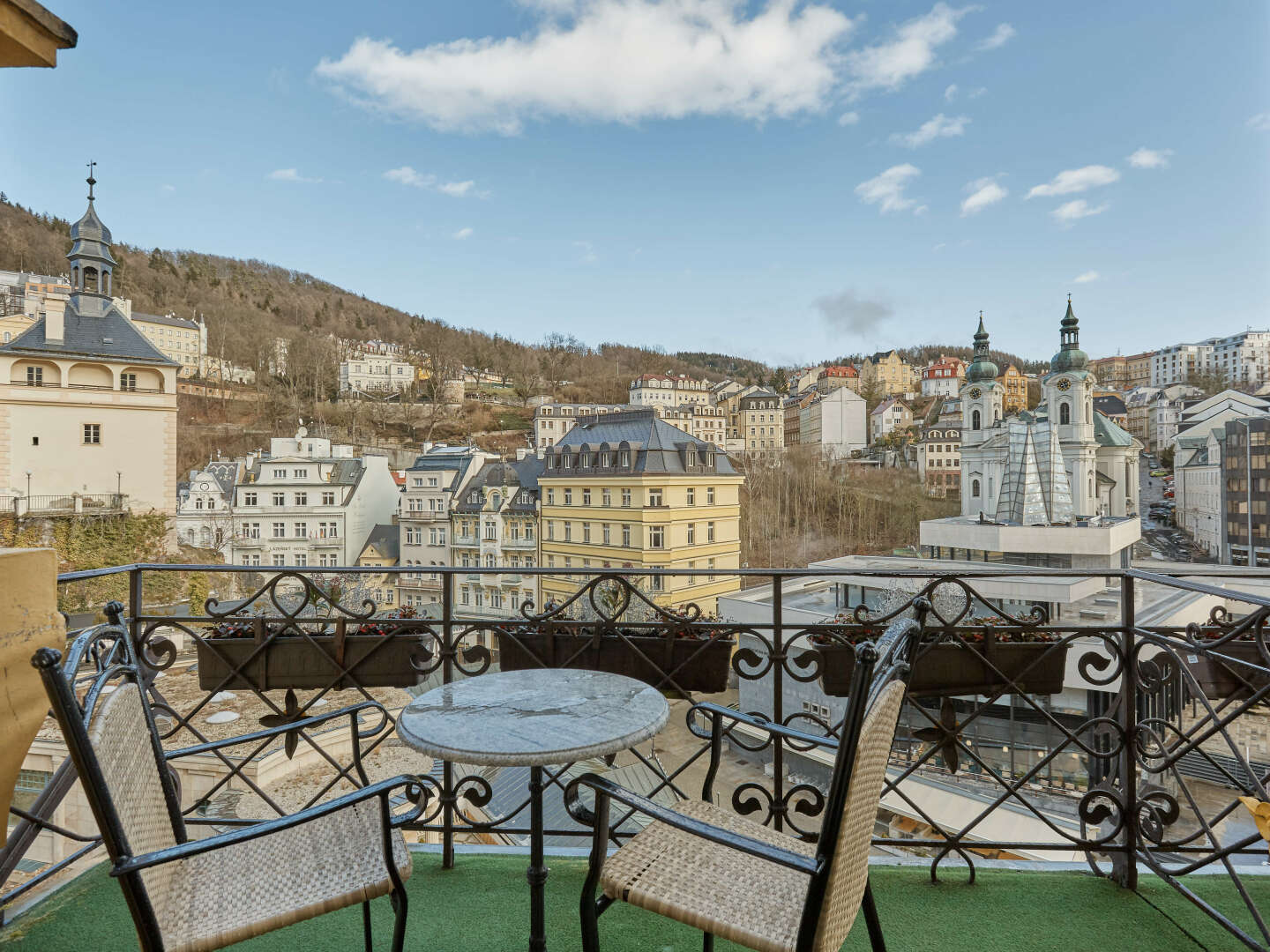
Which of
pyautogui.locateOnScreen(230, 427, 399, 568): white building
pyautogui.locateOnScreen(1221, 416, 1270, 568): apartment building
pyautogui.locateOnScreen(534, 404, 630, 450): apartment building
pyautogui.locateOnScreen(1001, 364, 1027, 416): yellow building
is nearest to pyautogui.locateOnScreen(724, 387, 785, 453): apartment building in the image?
pyautogui.locateOnScreen(534, 404, 630, 450): apartment building

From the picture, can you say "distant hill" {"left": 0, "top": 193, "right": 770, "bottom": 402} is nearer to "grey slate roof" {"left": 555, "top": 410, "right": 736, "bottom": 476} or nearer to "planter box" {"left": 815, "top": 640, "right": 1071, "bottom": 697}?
"grey slate roof" {"left": 555, "top": 410, "right": 736, "bottom": 476}

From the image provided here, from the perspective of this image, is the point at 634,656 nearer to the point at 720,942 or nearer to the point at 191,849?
the point at 720,942

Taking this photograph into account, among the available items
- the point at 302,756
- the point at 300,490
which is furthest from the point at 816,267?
the point at 302,756

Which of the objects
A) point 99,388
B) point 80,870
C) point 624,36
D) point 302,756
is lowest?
point 302,756

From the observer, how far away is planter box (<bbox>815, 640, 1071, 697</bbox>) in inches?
74.2

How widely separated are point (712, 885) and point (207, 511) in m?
25.7

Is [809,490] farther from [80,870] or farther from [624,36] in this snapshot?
[80,870]

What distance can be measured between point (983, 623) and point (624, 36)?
19.4 m

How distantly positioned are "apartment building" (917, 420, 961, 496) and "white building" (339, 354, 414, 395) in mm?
34207

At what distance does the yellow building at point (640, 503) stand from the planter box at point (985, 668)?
15.5 m

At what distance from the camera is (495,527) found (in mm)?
20484

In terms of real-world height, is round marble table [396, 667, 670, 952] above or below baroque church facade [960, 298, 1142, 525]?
below

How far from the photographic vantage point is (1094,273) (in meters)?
40.6

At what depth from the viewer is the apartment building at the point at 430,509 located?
69.7 ft
